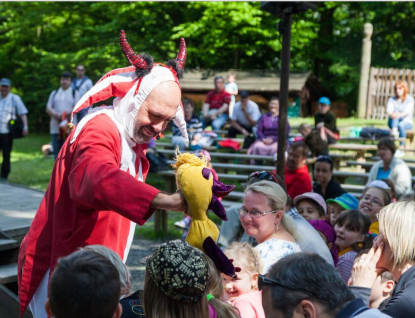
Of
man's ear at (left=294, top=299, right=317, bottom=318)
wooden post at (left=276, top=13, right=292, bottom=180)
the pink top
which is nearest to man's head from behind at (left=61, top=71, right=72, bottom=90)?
wooden post at (left=276, top=13, right=292, bottom=180)

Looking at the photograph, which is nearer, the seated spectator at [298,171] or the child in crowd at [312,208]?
the child in crowd at [312,208]

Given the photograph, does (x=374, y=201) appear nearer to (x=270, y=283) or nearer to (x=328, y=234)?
(x=328, y=234)

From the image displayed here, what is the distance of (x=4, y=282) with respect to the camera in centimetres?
468

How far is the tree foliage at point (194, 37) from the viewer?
75.2ft

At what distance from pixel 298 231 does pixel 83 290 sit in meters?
2.44

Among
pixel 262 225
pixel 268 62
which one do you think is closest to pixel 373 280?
pixel 262 225

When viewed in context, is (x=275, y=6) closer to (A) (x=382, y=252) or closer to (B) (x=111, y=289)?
(A) (x=382, y=252)

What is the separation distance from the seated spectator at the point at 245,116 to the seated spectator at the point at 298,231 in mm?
7833

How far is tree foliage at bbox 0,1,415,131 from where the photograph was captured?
22.9 metres

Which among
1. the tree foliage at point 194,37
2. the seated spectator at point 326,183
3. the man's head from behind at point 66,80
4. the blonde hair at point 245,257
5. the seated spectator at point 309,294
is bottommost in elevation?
the seated spectator at point 326,183

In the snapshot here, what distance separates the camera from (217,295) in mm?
2768

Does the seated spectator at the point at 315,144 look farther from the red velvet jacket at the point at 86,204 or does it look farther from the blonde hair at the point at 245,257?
the red velvet jacket at the point at 86,204

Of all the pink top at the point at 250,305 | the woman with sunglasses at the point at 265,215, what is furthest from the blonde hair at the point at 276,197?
the pink top at the point at 250,305

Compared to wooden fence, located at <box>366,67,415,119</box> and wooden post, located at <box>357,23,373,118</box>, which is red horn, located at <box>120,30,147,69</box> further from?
wooden post, located at <box>357,23,373,118</box>
